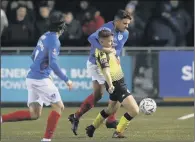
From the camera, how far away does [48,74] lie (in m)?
12.7

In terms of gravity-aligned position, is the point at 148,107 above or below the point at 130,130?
above

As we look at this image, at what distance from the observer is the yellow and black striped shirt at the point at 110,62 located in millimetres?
12992

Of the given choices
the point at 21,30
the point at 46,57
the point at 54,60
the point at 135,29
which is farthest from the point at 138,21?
the point at 54,60

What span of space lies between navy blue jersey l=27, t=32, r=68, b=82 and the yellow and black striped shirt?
0.89 metres

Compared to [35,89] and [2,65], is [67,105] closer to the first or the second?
[2,65]

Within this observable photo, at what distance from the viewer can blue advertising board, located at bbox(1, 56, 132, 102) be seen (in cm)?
2023

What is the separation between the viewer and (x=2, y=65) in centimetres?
2020

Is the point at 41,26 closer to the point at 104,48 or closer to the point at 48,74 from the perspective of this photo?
the point at 104,48

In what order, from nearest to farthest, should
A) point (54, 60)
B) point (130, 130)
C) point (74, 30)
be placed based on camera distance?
point (54, 60), point (130, 130), point (74, 30)

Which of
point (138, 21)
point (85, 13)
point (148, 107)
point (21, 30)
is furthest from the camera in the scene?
point (138, 21)

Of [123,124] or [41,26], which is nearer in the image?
[123,124]

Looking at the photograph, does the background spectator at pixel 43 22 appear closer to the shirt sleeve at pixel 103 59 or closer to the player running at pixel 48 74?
the shirt sleeve at pixel 103 59

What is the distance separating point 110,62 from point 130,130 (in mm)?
2062

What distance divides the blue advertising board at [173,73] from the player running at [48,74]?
801cm
